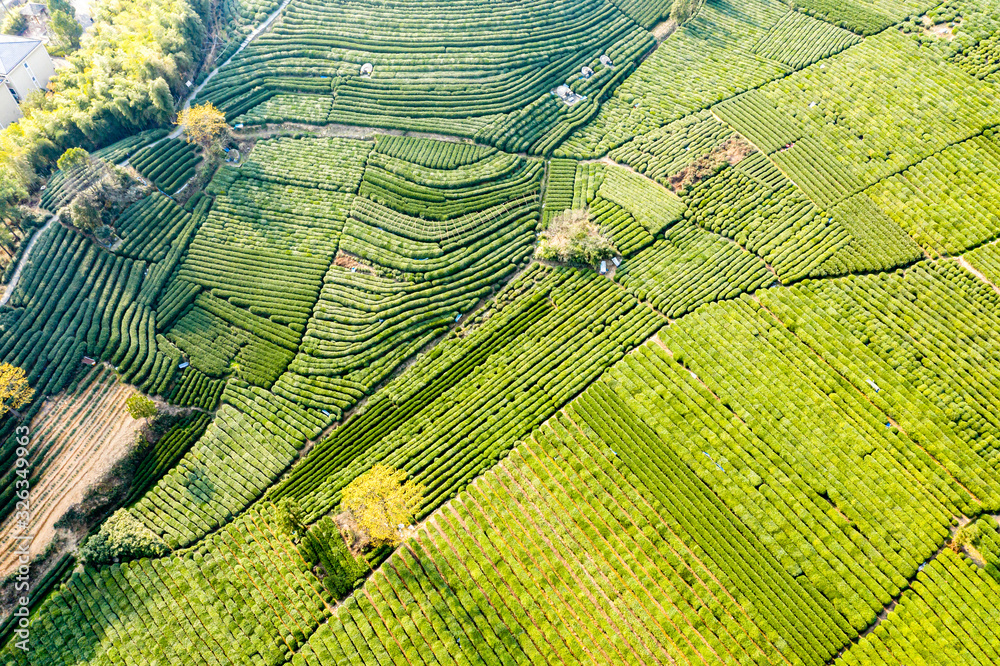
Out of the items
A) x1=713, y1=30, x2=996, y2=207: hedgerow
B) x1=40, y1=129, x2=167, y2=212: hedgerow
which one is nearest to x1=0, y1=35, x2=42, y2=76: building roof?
x1=40, y1=129, x2=167, y2=212: hedgerow


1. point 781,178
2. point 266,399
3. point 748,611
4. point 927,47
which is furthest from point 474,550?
point 927,47

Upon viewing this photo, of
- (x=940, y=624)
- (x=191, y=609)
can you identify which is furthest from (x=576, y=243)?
(x=191, y=609)

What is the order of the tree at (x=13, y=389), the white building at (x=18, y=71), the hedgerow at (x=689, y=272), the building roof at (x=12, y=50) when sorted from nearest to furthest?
the tree at (x=13, y=389) < the hedgerow at (x=689, y=272) < the white building at (x=18, y=71) < the building roof at (x=12, y=50)

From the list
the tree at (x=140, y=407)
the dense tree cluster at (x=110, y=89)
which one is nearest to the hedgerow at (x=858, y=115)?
the tree at (x=140, y=407)

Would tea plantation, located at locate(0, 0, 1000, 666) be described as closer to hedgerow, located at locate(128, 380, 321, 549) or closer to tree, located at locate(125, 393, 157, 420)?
hedgerow, located at locate(128, 380, 321, 549)

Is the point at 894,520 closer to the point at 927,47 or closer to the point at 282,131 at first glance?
the point at 927,47

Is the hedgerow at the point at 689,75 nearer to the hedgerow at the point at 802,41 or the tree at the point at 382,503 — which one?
the hedgerow at the point at 802,41
